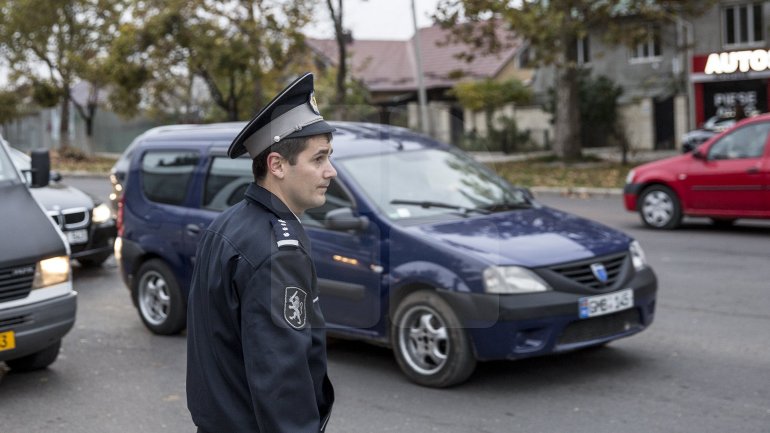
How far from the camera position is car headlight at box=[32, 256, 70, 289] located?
691 cm

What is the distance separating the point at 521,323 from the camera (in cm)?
643

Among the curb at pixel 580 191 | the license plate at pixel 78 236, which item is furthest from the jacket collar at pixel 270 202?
the curb at pixel 580 191

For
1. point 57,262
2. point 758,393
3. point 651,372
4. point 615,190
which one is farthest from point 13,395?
point 615,190

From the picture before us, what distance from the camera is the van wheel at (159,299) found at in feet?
28.0

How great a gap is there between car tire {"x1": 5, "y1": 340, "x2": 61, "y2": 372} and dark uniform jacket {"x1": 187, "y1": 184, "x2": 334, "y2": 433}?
487cm

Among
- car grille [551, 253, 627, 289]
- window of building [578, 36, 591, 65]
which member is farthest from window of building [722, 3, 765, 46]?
car grille [551, 253, 627, 289]

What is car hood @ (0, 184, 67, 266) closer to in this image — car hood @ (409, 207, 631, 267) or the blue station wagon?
the blue station wagon

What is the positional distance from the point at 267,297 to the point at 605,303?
4.40m

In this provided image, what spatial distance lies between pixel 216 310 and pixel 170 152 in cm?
633

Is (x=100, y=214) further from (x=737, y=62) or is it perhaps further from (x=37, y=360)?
(x=737, y=62)

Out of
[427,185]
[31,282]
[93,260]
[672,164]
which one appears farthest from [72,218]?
[672,164]

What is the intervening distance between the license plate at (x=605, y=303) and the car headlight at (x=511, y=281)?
28cm

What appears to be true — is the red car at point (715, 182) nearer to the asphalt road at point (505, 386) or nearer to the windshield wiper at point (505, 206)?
the asphalt road at point (505, 386)

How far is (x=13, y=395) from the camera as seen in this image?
6.98 metres
